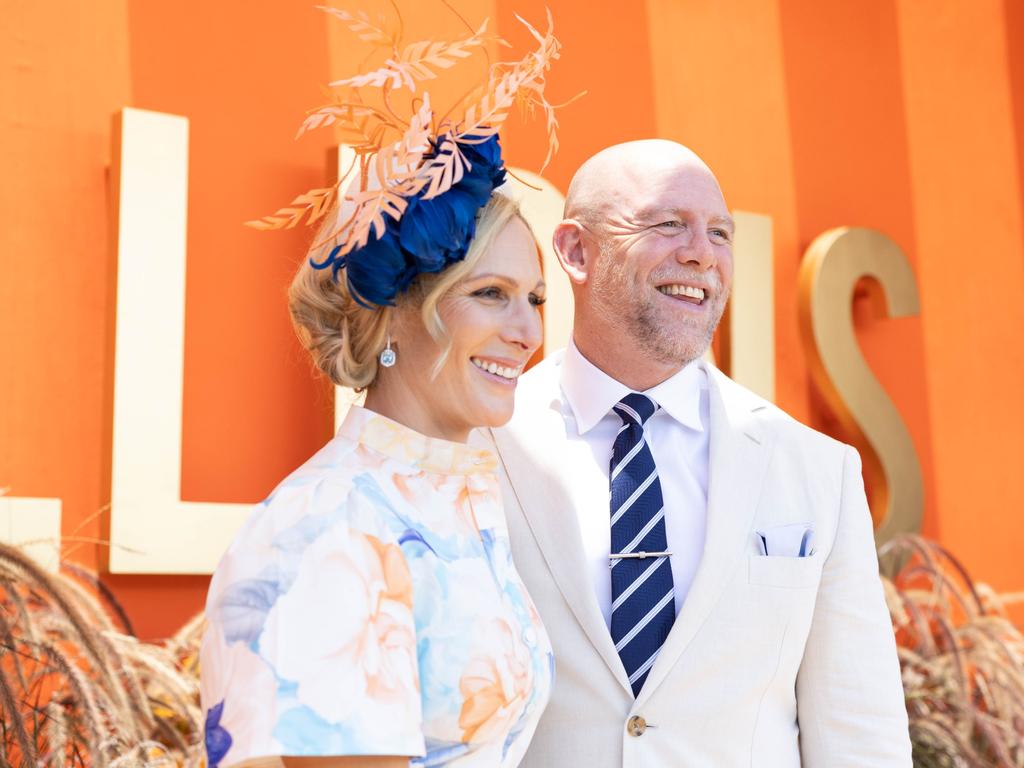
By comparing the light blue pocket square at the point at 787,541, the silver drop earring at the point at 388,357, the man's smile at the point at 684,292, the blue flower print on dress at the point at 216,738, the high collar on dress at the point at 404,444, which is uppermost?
the man's smile at the point at 684,292

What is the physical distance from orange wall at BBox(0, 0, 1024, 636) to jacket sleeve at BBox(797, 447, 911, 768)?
1463 mm

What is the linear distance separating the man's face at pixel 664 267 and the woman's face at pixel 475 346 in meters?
0.58

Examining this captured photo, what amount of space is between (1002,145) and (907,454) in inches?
54.0

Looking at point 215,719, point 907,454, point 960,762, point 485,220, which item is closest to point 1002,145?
point 907,454

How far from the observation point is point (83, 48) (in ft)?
9.86

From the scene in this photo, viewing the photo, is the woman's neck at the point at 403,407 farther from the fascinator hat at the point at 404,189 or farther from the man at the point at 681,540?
the man at the point at 681,540

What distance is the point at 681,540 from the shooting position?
6.97 ft

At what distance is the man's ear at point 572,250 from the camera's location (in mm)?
2404

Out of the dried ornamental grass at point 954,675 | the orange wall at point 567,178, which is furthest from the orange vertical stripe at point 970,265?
the dried ornamental grass at point 954,675

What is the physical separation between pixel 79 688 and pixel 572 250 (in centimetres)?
109

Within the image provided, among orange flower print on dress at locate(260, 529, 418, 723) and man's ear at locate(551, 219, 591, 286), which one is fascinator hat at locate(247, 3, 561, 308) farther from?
man's ear at locate(551, 219, 591, 286)

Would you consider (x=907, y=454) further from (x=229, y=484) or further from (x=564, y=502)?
(x=564, y=502)

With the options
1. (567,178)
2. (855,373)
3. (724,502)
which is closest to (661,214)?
(724,502)

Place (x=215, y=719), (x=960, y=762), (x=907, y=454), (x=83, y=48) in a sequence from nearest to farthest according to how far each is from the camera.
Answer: (x=215, y=719), (x=83, y=48), (x=960, y=762), (x=907, y=454)
